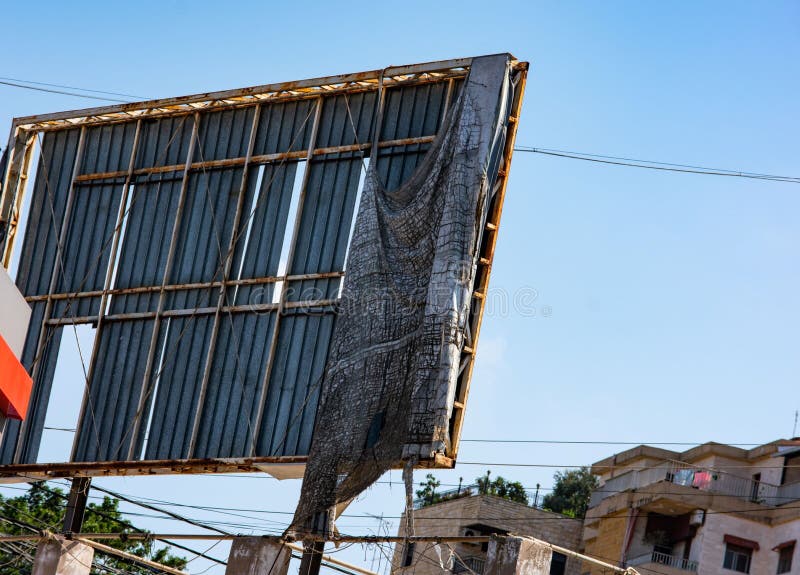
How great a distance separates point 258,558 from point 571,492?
62.4m

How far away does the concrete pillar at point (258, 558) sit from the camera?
73.7ft

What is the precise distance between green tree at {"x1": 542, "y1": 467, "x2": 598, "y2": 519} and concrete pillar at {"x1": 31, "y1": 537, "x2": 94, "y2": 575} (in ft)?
189

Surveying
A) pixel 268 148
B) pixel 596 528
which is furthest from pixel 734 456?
pixel 268 148

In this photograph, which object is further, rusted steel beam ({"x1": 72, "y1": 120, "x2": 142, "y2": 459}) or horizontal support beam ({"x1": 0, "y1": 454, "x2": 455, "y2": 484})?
rusted steel beam ({"x1": 72, "y1": 120, "x2": 142, "y2": 459})

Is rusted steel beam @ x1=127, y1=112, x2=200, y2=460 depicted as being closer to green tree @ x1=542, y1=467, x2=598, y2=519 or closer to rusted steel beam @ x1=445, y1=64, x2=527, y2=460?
rusted steel beam @ x1=445, y1=64, x2=527, y2=460

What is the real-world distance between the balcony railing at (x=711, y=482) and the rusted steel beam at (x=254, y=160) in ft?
86.6

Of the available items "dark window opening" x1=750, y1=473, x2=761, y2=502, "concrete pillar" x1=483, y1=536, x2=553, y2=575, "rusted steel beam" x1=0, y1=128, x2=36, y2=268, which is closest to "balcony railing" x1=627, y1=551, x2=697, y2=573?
"dark window opening" x1=750, y1=473, x2=761, y2=502

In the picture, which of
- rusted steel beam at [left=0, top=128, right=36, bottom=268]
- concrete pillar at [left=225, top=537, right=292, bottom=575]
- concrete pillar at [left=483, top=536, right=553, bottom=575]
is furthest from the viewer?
rusted steel beam at [left=0, top=128, right=36, bottom=268]

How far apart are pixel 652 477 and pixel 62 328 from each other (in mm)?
29272

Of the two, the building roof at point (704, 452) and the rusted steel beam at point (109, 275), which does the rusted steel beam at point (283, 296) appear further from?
the building roof at point (704, 452)

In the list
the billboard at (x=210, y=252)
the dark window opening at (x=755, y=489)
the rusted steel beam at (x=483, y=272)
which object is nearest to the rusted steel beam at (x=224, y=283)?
the billboard at (x=210, y=252)

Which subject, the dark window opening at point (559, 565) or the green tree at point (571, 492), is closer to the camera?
the dark window opening at point (559, 565)

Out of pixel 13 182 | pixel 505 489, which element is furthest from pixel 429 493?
pixel 13 182

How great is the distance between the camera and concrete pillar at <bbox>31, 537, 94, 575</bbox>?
25281mm
